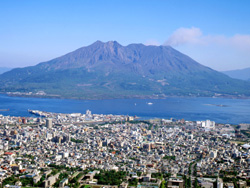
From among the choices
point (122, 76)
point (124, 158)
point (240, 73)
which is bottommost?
point (124, 158)

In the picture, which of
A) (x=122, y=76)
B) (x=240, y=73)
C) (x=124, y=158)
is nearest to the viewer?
(x=124, y=158)

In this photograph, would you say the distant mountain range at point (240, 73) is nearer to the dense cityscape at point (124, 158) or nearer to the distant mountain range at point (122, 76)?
the distant mountain range at point (122, 76)

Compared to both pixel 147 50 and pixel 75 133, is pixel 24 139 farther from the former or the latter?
pixel 147 50

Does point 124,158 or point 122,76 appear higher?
point 122,76

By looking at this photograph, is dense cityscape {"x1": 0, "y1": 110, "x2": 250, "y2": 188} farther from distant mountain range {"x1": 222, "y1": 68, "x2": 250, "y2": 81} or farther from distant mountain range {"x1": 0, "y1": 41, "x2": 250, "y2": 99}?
distant mountain range {"x1": 222, "y1": 68, "x2": 250, "y2": 81}

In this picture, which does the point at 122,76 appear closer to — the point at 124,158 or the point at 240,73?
the point at 124,158

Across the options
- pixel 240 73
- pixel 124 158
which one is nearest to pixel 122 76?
pixel 124 158
